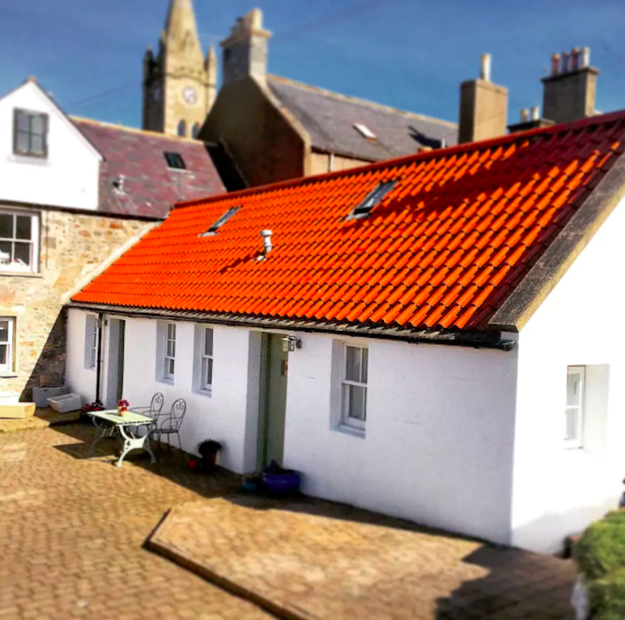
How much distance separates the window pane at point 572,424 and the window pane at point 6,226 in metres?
15.0

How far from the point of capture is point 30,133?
18750 millimetres

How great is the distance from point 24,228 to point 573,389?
48.9ft

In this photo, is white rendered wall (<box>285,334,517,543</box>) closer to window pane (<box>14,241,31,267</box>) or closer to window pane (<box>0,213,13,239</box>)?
window pane (<box>14,241,31,267</box>)

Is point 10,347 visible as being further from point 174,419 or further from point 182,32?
point 182,32

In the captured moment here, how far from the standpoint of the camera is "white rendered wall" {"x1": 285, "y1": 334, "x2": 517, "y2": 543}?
26.7ft

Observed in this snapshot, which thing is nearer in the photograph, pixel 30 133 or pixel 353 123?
pixel 30 133

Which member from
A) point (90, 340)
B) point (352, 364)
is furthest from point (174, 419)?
point (90, 340)

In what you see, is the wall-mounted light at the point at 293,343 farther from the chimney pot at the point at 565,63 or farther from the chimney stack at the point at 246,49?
the chimney stack at the point at 246,49

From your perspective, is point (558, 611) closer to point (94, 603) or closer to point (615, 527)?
point (615, 527)

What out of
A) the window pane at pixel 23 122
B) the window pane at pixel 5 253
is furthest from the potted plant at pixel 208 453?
the window pane at pixel 23 122

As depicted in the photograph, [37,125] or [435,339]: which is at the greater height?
[37,125]

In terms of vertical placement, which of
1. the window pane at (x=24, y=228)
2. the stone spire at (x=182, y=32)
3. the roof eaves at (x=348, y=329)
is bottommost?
the roof eaves at (x=348, y=329)

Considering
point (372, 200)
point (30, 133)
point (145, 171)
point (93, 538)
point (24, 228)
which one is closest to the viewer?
point (93, 538)

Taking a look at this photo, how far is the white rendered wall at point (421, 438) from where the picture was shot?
8141mm
